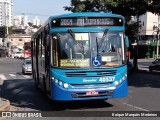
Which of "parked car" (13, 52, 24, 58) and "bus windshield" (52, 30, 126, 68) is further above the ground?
"bus windshield" (52, 30, 126, 68)

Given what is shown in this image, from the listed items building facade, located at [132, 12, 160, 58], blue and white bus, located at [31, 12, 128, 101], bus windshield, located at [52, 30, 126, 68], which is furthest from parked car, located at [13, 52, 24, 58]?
bus windshield, located at [52, 30, 126, 68]

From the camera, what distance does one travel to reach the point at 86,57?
39.3 ft

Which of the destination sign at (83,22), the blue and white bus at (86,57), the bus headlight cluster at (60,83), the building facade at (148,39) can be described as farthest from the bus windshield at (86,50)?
the building facade at (148,39)

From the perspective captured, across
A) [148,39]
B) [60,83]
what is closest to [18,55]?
[148,39]

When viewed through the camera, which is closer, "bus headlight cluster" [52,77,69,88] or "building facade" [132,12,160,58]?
"bus headlight cluster" [52,77,69,88]

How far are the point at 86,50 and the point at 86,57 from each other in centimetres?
21

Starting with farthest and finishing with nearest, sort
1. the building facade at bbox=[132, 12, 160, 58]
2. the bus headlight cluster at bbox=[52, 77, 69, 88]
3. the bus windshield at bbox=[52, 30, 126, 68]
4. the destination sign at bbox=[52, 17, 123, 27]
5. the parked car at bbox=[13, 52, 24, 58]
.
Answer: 1. the parked car at bbox=[13, 52, 24, 58]
2. the building facade at bbox=[132, 12, 160, 58]
3. the destination sign at bbox=[52, 17, 123, 27]
4. the bus windshield at bbox=[52, 30, 126, 68]
5. the bus headlight cluster at bbox=[52, 77, 69, 88]

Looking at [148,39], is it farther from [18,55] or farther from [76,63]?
[76,63]

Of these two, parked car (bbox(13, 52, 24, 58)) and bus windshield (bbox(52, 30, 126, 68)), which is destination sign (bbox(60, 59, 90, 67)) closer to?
bus windshield (bbox(52, 30, 126, 68))

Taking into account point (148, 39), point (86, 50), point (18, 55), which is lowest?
point (18, 55)

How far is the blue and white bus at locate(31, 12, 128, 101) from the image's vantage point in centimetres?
1187

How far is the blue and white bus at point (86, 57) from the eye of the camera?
467 inches

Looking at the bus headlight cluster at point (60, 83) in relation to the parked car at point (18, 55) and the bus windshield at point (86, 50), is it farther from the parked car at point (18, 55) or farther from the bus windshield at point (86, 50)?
the parked car at point (18, 55)

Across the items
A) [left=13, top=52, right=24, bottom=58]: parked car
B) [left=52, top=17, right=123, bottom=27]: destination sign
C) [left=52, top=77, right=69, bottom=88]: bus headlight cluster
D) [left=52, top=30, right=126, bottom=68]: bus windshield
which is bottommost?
[left=13, top=52, right=24, bottom=58]: parked car
